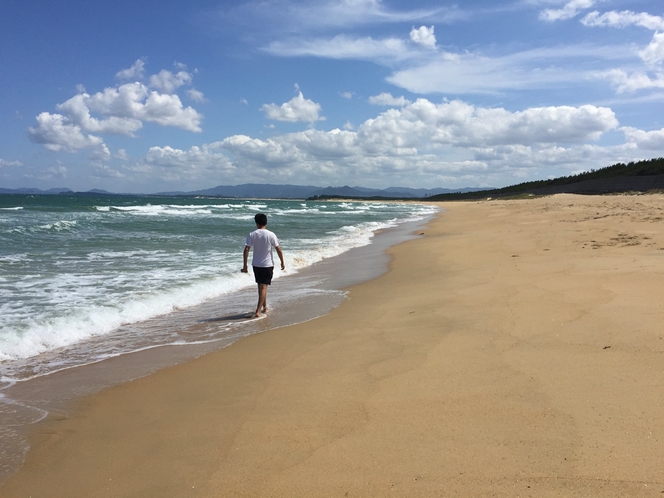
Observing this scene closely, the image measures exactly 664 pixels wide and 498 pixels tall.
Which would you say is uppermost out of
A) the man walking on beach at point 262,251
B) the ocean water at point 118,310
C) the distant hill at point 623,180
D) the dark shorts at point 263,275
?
the distant hill at point 623,180

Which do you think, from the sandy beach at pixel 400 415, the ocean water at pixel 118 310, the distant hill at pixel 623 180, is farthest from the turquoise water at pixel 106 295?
the distant hill at pixel 623 180

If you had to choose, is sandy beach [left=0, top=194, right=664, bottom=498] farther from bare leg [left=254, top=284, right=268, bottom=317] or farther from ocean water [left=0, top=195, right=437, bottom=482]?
bare leg [left=254, top=284, right=268, bottom=317]

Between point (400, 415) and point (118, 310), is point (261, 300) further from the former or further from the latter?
point (400, 415)

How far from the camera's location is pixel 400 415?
11.1ft

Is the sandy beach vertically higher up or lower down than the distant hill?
lower down

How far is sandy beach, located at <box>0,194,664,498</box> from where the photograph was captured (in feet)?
8.76

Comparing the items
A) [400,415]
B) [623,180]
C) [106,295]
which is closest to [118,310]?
[106,295]

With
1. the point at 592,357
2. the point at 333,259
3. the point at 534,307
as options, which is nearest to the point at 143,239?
the point at 333,259

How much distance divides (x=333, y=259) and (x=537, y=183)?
77294mm

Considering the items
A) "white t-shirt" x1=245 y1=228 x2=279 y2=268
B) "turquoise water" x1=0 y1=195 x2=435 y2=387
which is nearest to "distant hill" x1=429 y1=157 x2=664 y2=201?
"turquoise water" x1=0 y1=195 x2=435 y2=387

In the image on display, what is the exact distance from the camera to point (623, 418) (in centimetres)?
303

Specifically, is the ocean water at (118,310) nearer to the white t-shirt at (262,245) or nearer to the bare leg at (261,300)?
the bare leg at (261,300)

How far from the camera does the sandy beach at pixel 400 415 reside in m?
2.67

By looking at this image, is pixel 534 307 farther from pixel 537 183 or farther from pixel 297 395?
pixel 537 183
